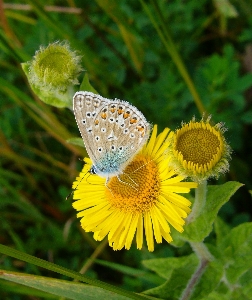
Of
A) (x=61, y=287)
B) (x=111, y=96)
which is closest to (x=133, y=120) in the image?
(x=61, y=287)

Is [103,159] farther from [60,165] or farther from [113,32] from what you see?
[113,32]

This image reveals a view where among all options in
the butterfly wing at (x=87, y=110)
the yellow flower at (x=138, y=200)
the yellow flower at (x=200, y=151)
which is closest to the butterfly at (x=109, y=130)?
the butterfly wing at (x=87, y=110)

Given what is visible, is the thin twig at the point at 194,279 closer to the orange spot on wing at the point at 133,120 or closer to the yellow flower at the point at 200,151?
the yellow flower at the point at 200,151

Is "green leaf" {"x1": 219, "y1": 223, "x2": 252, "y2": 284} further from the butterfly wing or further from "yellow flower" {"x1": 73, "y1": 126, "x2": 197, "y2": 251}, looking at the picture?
the butterfly wing

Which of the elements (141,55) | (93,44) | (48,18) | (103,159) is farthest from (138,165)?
(93,44)

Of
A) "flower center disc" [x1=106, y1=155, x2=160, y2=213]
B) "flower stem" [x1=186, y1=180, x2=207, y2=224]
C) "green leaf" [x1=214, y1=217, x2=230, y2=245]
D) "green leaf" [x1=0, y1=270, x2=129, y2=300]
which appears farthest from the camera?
"green leaf" [x1=214, y1=217, x2=230, y2=245]

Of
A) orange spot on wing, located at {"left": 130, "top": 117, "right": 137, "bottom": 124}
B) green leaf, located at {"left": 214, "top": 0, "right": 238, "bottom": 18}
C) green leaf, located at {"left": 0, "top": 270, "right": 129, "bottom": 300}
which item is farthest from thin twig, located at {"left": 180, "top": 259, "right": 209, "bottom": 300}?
green leaf, located at {"left": 214, "top": 0, "right": 238, "bottom": 18}
